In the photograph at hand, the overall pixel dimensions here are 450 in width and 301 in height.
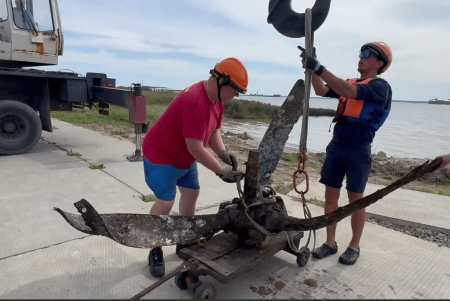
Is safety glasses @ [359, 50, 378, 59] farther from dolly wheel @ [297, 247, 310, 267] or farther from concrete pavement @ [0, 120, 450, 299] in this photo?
concrete pavement @ [0, 120, 450, 299]

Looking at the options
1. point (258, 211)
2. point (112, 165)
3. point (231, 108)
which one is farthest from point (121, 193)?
point (231, 108)

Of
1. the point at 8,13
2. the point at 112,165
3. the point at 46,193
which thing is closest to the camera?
the point at 46,193

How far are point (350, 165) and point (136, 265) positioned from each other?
6.22 ft

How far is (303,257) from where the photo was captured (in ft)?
9.00

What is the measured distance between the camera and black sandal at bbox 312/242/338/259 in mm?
2971

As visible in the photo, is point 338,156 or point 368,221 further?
point 368,221

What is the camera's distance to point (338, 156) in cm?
284

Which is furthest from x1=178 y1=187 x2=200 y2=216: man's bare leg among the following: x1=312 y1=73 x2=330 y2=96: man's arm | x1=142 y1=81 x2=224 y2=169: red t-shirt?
x1=312 y1=73 x2=330 y2=96: man's arm

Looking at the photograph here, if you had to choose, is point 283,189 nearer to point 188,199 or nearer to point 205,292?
point 188,199

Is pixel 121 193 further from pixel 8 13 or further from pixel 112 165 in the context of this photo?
pixel 8 13

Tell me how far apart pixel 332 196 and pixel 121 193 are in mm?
2666

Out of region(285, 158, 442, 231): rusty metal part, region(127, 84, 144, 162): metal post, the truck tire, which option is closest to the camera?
region(285, 158, 442, 231): rusty metal part

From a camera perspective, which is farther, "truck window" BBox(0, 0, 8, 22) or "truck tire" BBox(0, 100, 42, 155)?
"truck window" BBox(0, 0, 8, 22)

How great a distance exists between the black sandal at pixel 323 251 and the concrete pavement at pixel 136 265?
0.17ft
